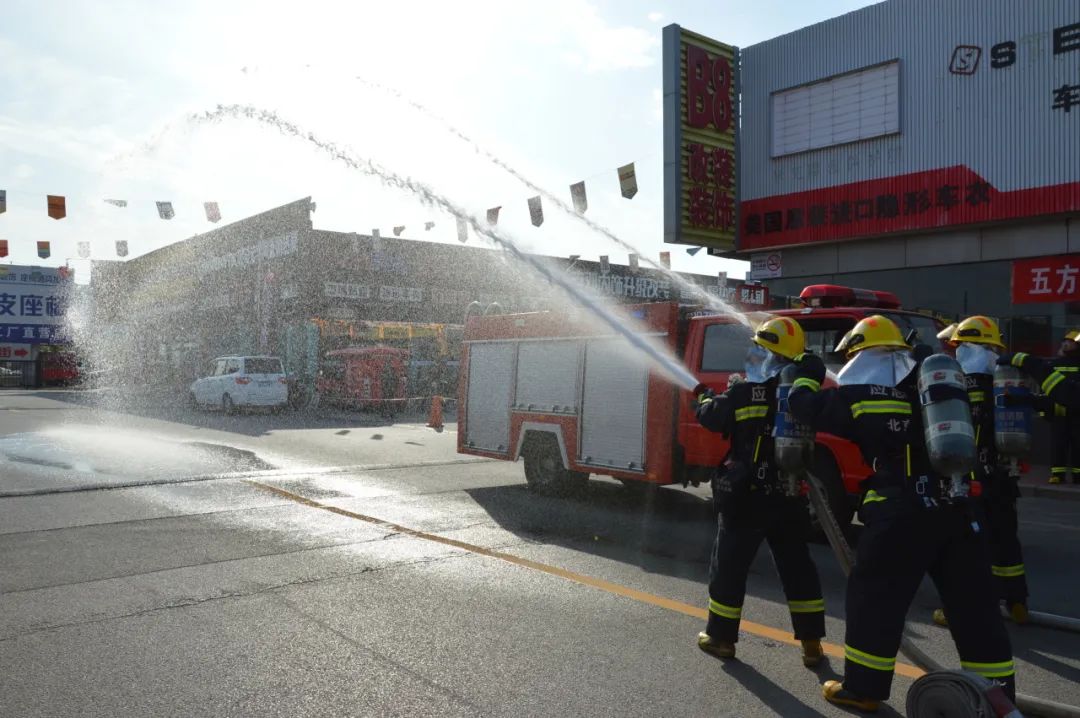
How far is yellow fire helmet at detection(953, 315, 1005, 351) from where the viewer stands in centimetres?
550

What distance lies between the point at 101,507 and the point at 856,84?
45.4 feet

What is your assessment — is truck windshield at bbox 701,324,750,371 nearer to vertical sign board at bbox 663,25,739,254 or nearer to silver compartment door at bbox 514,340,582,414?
silver compartment door at bbox 514,340,582,414

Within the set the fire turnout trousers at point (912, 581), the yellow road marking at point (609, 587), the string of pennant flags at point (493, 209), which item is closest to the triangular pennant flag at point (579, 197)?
the string of pennant flags at point (493, 209)

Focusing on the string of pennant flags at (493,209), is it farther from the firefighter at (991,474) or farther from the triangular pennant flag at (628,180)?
the firefighter at (991,474)

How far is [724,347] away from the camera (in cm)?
851

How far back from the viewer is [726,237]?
17.4m

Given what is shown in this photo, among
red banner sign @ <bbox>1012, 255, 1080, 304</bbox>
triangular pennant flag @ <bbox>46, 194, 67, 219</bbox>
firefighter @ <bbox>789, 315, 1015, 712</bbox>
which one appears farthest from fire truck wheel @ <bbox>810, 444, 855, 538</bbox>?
triangular pennant flag @ <bbox>46, 194, 67, 219</bbox>

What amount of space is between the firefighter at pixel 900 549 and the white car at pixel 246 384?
22488 millimetres

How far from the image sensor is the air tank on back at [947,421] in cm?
358

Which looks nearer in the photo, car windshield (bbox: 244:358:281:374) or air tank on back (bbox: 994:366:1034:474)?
air tank on back (bbox: 994:366:1034:474)

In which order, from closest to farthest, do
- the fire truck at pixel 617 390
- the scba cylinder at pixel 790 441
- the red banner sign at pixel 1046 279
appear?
the scba cylinder at pixel 790 441, the fire truck at pixel 617 390, the red banner sign at pixel 1046 279

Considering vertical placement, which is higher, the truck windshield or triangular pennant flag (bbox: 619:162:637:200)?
triangular pennant flag (bbox: 619:162:637:200)

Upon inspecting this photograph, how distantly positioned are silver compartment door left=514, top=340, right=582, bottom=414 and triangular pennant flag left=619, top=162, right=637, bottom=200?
21.7 feet

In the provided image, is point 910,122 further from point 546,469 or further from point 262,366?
point 262,366
